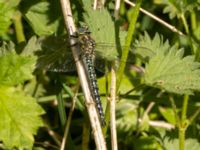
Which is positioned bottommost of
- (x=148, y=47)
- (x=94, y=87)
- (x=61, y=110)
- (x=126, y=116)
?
(x=126, y=116)

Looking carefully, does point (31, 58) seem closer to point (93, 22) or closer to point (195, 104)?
point (93, 22)

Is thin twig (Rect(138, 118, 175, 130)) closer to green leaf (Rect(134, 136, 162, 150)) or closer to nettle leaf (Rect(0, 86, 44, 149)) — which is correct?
green leaf (Rect(134, 136, 162, 150))

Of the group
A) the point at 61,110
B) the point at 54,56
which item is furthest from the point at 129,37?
the point at 61,110

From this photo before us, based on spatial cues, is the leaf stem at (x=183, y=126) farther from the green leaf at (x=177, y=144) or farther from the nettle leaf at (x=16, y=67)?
the nettle leaf at (x=16, y=67)

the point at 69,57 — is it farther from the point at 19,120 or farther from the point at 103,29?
the point at 19,120

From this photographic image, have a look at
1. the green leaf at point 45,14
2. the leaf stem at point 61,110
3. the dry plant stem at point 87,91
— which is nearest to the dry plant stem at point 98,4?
the dry plant stem at point 87,91

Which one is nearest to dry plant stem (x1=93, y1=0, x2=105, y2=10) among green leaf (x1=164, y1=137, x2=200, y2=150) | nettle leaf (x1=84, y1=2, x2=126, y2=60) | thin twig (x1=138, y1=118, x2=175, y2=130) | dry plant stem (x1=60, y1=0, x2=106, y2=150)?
nettle leaf (x1=84, y1=2, x2=126, y2=60)

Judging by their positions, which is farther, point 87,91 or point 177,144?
point 177,144
